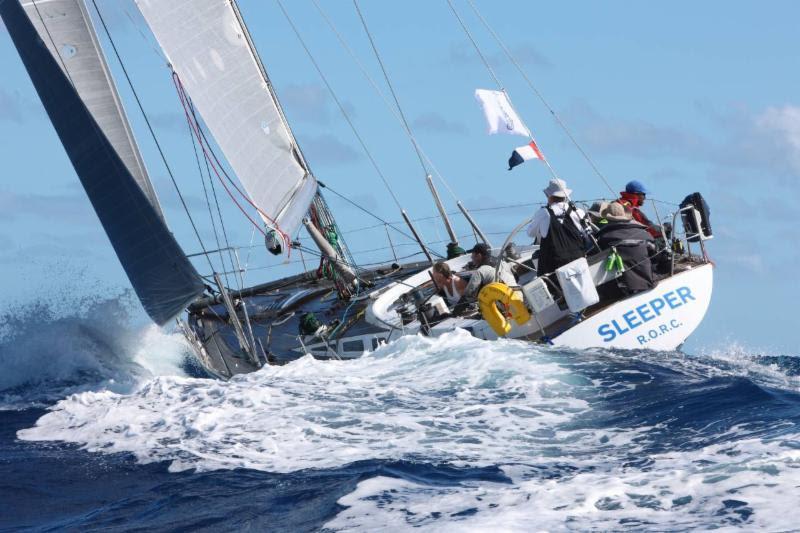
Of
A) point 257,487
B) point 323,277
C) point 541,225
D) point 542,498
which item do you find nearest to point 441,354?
point 541,225

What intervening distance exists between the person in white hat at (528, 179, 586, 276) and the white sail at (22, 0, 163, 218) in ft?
15.3

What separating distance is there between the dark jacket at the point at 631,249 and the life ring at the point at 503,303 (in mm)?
1055

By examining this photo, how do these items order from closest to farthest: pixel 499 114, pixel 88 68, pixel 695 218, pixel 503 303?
1. pixel 503 303
2. pixel 695 218
3. pixel 499 114
4. pixel 88 68

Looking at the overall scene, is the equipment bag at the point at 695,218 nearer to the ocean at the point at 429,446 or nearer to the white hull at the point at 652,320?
the white hull at the point at 652,320

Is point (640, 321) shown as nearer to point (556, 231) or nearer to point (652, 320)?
point (652, 320)

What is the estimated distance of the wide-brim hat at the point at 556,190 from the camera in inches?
438

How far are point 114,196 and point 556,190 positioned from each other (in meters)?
4.78

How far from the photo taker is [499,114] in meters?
12.1

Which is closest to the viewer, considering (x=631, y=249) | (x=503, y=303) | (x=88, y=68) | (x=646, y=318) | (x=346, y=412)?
(x=346, y=412)

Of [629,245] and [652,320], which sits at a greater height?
[629,245]

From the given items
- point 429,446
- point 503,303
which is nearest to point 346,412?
point 429,446

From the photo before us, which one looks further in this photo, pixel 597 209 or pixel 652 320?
pixel 597 209

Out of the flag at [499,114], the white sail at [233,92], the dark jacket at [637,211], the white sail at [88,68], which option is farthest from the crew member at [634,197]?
the white sail at [88,68]

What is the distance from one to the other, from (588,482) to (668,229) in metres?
5.84
